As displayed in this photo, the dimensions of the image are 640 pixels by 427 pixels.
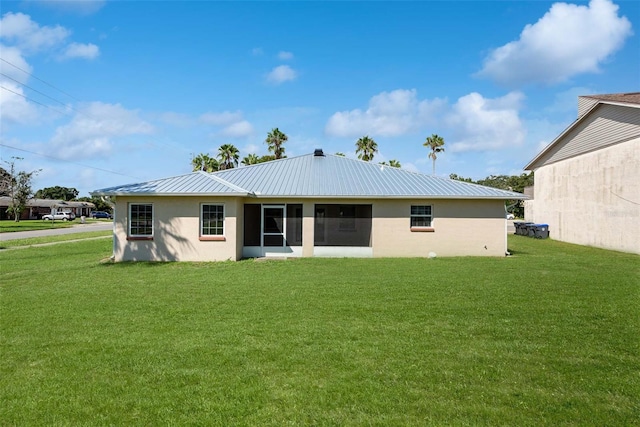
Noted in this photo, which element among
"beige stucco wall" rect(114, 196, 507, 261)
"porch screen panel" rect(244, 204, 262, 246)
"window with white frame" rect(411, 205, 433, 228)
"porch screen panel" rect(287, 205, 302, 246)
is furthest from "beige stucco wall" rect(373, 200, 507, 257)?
"porch screen panel" rect(244, 204, 262, 246)

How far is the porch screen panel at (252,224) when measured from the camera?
17.5 m

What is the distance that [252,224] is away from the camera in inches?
Result: 694

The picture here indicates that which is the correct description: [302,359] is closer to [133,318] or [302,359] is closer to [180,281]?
[133,318]

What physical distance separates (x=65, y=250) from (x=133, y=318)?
1550 centimetres

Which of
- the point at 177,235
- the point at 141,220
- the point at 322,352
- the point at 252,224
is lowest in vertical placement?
the point at 322,352

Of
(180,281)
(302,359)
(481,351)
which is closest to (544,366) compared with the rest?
(481,351)

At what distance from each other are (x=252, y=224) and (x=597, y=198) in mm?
17435

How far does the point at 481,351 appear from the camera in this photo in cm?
574

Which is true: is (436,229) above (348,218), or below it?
below

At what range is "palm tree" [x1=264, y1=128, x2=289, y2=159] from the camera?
4553 centimetres

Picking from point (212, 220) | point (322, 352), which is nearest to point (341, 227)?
point (212, 220)

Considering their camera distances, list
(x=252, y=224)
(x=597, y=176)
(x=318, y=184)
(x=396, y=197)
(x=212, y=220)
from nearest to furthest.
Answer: (x=212, y=220), (x=396, y=197), (x=252, y=224), (x=318, y=184), (x=597, y=176)

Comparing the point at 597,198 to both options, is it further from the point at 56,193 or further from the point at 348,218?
the point at 56,193

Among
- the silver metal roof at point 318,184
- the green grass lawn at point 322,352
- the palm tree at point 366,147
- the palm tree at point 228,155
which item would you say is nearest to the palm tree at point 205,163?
the palm tree at point 228,155
